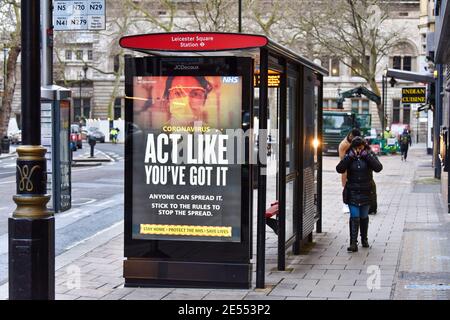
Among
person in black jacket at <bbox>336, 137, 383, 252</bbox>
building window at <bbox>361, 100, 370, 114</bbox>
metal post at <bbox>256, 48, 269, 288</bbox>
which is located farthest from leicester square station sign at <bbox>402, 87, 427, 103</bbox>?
building window at <bbox>361, 100, 370, 114</bbox>

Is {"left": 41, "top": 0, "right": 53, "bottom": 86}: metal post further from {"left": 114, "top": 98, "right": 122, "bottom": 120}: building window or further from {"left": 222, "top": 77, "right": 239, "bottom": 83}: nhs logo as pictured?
{"left": 114, "top": 98, "right": 122, "bottom": 120}: building window

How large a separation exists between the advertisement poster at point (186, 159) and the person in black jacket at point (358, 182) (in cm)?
314

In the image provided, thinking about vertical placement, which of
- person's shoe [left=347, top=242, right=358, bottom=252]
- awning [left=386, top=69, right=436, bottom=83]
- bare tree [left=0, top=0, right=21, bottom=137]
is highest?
bare tree [left=0, top=0, right=21, bottom=137]

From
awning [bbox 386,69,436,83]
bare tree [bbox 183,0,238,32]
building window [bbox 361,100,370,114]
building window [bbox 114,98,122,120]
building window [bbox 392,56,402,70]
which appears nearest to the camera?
awning [bbox 386,69,436,83]

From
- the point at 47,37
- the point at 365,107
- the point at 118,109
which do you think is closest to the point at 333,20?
the point at 365,107

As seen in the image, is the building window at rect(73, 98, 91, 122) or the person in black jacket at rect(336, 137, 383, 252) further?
the building window at rect(73, 98, 91, 122)

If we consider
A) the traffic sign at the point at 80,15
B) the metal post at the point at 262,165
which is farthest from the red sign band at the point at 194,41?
the traffic sign at the point at 80,15

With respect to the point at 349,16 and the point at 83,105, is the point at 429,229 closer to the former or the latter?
the point at 349,16

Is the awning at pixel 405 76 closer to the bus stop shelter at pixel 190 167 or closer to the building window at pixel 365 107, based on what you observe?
the bus stop shelter at pixel 190 167

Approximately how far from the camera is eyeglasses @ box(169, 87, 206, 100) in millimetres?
7965

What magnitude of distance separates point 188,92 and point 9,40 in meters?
37.2

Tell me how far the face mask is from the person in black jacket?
3.39 m
